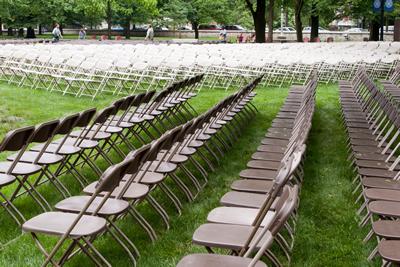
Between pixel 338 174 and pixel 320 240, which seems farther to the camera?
pixel 338 174

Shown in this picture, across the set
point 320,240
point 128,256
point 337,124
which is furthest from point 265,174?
point 337,124

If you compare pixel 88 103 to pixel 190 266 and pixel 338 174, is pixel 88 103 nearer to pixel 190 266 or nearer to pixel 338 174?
pixel 338 174

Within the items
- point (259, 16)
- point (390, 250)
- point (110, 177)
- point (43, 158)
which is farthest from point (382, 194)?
point (259, 16)

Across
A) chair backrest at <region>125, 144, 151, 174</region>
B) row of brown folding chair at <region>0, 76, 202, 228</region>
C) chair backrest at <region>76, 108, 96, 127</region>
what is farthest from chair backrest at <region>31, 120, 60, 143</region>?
chair backrest at <region>125, 144, 151, 174</region>

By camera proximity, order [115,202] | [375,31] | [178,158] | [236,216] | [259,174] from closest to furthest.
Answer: [236,216]
[115,202]
[259,174]
[178,158]
[375,31]

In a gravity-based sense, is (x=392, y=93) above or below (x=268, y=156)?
below

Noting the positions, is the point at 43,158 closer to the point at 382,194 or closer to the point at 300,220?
the point at 300,220

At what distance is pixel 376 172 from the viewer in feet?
18.0

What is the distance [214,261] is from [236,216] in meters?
0.78

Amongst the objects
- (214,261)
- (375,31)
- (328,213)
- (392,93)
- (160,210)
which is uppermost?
(214,261)

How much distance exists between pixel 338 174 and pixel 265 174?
2.10 metres

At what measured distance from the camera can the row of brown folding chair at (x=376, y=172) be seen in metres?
3.85

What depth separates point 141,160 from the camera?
410 centimetres

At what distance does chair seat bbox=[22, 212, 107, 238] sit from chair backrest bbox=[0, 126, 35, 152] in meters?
0.85
